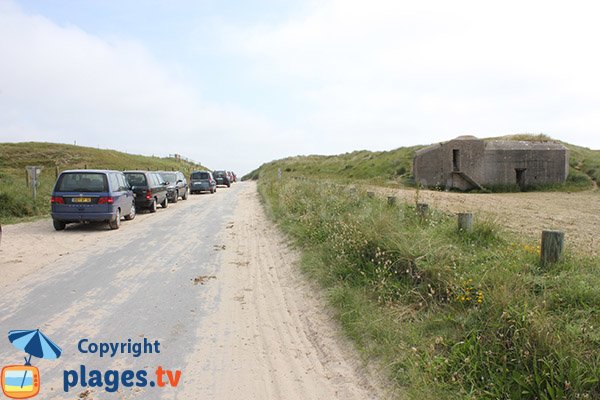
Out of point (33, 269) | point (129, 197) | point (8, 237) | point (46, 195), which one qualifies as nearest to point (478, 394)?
point (33, 269)

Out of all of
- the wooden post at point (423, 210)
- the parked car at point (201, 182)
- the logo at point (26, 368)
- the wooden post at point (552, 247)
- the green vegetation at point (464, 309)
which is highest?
the parked car at point (201, 182)

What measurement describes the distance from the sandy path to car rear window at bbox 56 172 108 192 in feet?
22.2

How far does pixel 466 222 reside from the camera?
6133mm

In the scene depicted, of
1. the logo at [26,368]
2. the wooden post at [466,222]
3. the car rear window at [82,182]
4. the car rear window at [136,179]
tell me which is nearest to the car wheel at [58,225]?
the car rear window at [82,182]

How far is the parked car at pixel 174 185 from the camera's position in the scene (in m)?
21.3

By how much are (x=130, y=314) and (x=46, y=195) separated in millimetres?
13640

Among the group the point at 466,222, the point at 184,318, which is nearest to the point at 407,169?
the point at 466,222

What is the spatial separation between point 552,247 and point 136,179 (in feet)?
52.0

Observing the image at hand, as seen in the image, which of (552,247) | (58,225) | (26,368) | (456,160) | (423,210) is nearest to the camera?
(26,368)

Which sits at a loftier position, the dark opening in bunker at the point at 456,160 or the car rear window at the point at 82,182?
the dark opening in bunker at the point at 456,160

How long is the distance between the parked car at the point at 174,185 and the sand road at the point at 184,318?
1163 centimetres

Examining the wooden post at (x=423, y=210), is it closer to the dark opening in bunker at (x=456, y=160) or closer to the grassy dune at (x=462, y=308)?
the grassy dune at (x=462, y=308)

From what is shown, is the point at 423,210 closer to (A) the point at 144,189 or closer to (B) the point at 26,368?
(B) the point at 26,368

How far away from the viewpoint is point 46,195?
16.1 m
